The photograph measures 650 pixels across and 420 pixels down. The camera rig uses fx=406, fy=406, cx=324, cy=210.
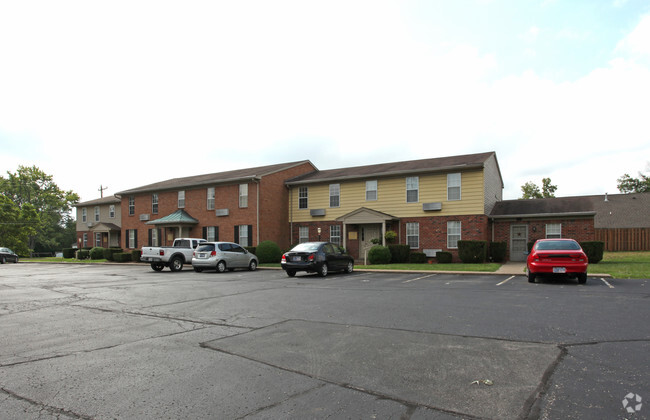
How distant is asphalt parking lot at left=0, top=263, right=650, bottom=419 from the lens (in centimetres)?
364

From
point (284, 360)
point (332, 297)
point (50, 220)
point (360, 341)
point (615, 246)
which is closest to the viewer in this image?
point (284, 360)

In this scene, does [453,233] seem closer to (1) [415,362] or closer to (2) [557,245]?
(2) [557,245]

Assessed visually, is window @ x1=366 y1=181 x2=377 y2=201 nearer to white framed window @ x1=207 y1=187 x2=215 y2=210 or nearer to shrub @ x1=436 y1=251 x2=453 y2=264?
shrub @ x1=436 y1=251 x2=453 y2=264

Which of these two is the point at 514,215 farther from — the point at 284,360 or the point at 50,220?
the point at 50,220

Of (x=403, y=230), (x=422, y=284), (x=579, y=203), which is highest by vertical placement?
(x=579, y=203)

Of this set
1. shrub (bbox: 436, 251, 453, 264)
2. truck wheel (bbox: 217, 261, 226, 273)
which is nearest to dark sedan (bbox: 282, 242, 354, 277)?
truck wheel (bbox: 217, 261, 226, 273)

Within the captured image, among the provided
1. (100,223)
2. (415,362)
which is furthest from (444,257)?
(100,223)

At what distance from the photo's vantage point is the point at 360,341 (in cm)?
595

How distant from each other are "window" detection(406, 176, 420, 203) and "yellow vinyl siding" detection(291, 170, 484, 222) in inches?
7.6

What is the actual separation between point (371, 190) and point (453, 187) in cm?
Result: 535

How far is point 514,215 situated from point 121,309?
21609 mm

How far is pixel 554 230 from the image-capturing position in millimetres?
22969

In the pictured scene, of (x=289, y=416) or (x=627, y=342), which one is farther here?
(x=627, y=342)

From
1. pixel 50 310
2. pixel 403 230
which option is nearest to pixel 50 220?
pixel 403 230
